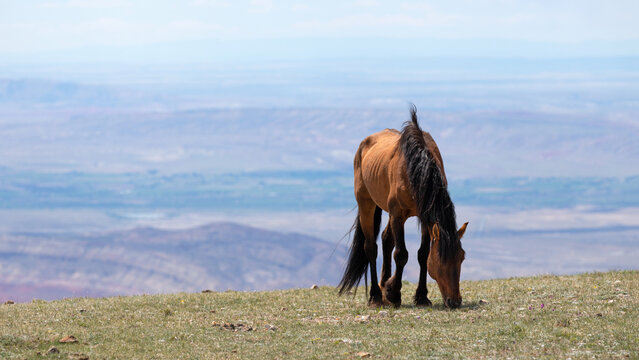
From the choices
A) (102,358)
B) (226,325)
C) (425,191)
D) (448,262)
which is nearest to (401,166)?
(425,191)

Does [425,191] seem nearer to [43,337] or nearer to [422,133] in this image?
[422,133]

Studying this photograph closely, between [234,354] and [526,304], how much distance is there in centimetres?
574

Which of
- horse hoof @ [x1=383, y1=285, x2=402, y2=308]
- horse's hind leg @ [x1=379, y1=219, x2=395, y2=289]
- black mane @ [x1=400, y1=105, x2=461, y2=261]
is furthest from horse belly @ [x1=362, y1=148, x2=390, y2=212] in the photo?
horse hoof @ [x1=383, y1=285, x2=402, y2=308]

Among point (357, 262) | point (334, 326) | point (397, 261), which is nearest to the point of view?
point (334, 326)

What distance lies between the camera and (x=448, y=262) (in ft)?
46.0

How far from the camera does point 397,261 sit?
606 inches

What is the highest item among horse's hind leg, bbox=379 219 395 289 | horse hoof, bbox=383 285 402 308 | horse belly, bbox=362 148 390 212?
horse belly, bbox=362 148 390 212

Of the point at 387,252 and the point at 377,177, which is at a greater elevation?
the point at 377,177

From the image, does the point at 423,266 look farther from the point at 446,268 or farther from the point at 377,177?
the point at 377,177

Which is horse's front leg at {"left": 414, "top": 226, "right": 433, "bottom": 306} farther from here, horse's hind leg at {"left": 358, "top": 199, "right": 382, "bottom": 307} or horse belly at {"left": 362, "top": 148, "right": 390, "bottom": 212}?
horse's hind leg at {"left": 358, "top": 199, "right": 382, "bottom": 307}

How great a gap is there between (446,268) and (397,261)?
152cm

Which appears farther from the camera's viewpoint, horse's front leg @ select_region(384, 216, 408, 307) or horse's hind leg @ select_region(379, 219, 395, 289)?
horse's hind leg @ select_region(379, 219, 395, 289)

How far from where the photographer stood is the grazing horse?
14172 mm

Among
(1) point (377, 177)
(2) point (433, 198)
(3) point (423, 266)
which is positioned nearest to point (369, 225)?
(1) point (377, 177)
